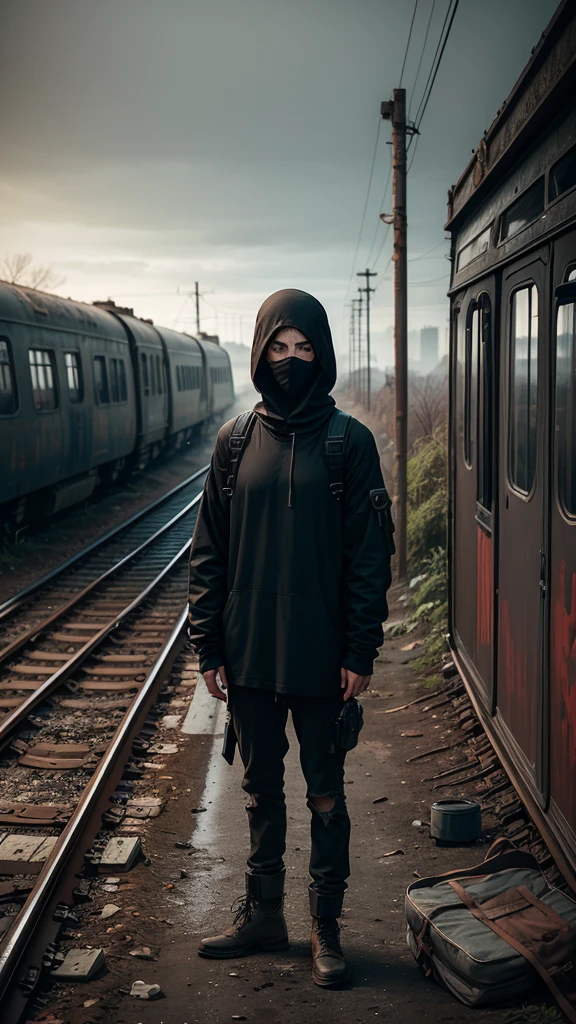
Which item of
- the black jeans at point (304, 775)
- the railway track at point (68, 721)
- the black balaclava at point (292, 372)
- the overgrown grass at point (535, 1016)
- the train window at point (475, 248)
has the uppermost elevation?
the train window at point (475, 248)

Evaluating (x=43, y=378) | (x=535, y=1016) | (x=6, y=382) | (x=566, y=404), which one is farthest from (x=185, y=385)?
(x=535, y=1016)

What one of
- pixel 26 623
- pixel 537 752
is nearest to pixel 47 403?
pixel 26 623

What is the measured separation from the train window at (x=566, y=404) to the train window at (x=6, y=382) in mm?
10203

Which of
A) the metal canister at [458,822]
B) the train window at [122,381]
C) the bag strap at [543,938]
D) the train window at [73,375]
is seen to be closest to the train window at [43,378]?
the train window at [73,375]

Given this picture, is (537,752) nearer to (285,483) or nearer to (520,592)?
(520,592)

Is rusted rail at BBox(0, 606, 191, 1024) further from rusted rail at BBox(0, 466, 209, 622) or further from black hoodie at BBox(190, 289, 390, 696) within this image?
rusted rail at BBox(0, 466, 209, 622)

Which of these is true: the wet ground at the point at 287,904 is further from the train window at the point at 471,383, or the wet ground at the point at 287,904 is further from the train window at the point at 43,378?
the train window at the point at 43,378

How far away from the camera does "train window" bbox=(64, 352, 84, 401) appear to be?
16469 millimetres

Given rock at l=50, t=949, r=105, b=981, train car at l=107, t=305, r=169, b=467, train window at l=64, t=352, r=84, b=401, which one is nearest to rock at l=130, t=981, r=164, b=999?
rock at l=50, t=949, r=105, b=981

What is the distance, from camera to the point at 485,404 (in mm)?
6031

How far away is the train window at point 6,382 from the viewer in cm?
1314

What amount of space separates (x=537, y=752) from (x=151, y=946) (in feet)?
5.94

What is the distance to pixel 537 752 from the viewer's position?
454cm

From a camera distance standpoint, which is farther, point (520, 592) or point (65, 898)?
point (520, 592)
